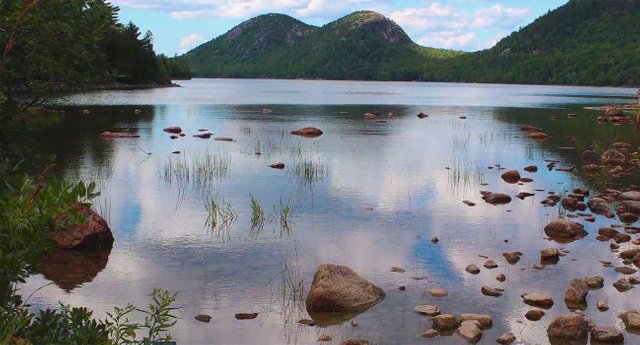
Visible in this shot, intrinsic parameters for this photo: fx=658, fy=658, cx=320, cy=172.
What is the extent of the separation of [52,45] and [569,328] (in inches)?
427

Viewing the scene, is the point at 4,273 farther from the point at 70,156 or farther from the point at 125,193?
the point at 70,156

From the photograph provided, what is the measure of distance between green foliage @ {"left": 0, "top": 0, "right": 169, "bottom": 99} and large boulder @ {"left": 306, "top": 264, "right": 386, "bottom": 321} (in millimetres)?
7693

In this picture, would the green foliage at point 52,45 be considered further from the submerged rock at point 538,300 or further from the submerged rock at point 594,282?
the submerged rock at point 594,282

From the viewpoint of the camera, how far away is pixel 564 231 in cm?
2158

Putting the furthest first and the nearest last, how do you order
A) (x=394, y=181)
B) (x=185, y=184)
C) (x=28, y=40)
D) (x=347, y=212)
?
(x=394, y=181) < (x=185, y=184) < (x=347, y=212) < (x=28, y=40)

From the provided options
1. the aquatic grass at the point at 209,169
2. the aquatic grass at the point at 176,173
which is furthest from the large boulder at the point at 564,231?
the aquatic grass at the point at 176,173

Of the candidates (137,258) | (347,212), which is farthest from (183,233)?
(347,212)

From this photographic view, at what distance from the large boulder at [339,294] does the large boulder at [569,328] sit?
3.90 m

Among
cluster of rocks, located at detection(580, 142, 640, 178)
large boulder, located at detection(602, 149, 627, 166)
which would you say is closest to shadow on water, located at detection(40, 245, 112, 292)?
cluster of rocks, located at detection(580, 142, 640, 178)

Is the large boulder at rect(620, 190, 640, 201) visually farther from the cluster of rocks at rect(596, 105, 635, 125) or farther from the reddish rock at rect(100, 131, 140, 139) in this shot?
the cluster of rocks at rect(596, 105, 635, 125)

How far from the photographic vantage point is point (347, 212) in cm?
2509

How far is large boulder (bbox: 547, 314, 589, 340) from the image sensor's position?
13.2m

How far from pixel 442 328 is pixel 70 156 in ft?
106

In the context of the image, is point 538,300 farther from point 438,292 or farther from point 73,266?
point 73,266
